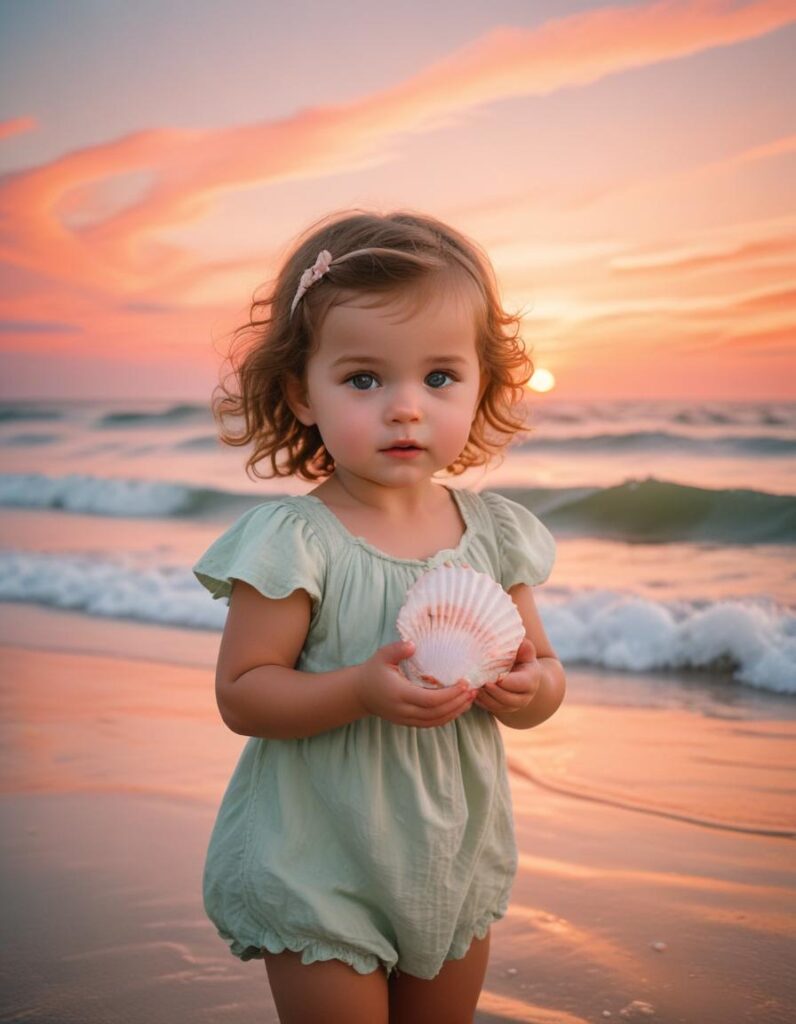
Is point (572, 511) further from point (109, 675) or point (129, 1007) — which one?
point (129, 1007)

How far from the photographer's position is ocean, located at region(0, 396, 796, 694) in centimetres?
668

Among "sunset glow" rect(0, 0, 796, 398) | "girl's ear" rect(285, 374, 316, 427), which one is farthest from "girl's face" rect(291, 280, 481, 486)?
"sunset glow" rect(0, 0, 796, 398)

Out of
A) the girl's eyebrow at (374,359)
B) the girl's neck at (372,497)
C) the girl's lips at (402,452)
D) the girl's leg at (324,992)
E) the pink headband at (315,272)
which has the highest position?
the pink headband at (315,272)

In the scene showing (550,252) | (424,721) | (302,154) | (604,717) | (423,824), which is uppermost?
(302,154)

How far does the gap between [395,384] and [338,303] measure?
0.62ft

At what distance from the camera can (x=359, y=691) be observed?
189cm

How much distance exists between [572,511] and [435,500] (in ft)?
33.0

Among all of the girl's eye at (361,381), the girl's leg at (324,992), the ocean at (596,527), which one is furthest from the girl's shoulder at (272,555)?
the ocean at (596,527)

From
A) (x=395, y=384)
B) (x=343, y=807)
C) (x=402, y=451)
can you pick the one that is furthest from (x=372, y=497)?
(x=343, y=807)

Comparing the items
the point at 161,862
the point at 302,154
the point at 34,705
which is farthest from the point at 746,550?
the point at 161,862

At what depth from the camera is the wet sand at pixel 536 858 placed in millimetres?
2932

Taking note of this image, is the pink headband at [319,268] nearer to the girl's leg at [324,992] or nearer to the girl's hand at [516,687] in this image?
the girl's hand at [516,687]

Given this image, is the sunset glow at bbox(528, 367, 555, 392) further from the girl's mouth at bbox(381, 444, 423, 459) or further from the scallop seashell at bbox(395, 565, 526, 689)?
the scallop seashell at bbox(395, 565, 526, 689)

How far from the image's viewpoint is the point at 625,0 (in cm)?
841
